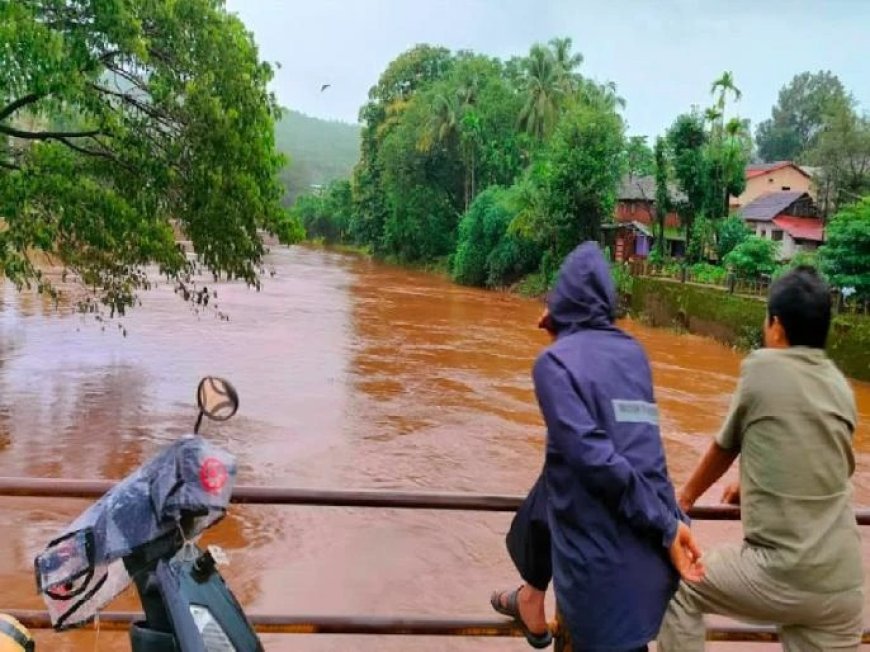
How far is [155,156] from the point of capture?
36.5ft

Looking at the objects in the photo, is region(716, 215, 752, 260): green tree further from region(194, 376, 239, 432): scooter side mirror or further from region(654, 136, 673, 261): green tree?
region(194, 376, 239, 432): scooter side mirror

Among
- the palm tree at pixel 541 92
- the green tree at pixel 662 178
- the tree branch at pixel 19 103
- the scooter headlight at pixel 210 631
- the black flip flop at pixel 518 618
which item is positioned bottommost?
the black flip flop at pixel 518 618

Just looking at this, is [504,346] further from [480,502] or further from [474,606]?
[480,502]

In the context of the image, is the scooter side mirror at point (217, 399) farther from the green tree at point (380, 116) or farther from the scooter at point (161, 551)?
the green tree at point (380, 116)

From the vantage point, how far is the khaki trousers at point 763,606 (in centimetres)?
219

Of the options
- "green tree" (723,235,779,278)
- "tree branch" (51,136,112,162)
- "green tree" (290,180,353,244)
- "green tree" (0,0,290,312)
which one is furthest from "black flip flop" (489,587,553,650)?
"green tree" (290,180,353,244)

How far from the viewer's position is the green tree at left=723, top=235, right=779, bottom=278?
85.7 ft

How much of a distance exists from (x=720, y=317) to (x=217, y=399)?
926 inches

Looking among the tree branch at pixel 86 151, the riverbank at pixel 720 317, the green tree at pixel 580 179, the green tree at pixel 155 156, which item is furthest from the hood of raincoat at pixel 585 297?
the green tree at pixel 580 179

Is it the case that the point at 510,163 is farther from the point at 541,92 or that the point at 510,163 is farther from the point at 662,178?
the point at 662,178

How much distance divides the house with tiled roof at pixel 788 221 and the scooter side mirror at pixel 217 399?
121ft

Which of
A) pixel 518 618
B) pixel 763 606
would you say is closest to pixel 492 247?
pixel 518 618

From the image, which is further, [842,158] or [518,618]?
[842,158]

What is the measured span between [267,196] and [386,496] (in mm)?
9895
